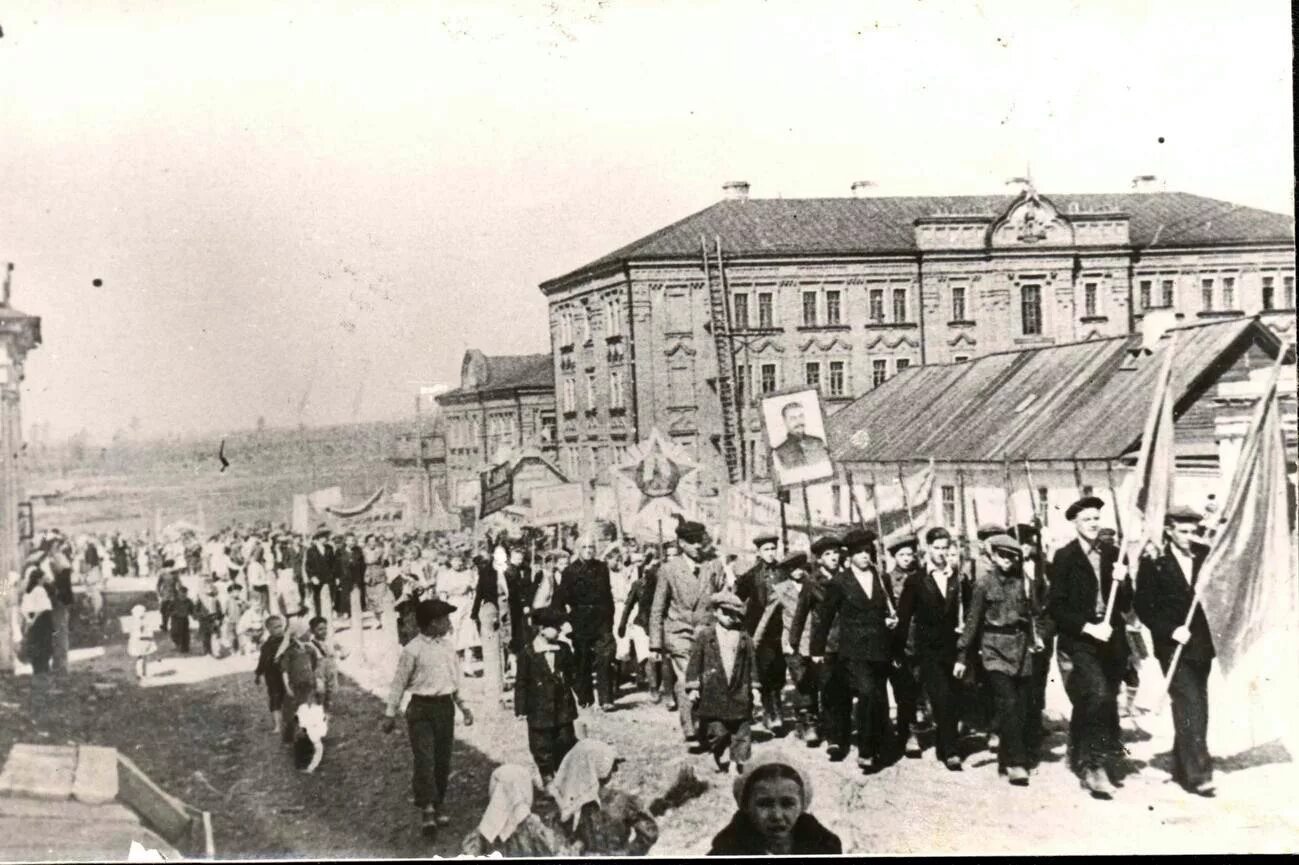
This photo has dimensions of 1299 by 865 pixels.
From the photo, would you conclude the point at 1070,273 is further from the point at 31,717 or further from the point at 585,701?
the point at 31,717

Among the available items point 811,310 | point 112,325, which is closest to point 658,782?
point 811,310

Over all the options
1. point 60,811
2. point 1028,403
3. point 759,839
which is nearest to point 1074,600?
point 1028,403

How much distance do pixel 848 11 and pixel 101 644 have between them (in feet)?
20.6

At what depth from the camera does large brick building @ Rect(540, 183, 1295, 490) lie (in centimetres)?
865

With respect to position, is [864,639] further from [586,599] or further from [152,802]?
[152,802]

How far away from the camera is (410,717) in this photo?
304 inches

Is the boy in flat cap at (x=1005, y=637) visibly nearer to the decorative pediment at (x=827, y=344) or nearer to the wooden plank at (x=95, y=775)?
the decorative pediment at (x=827, y=344)

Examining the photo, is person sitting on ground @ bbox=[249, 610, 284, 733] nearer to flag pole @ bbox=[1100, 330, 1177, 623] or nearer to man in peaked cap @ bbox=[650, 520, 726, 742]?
man in peaked cap @ bbox=[650, 520, 726, 742]

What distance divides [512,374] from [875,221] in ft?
8.65

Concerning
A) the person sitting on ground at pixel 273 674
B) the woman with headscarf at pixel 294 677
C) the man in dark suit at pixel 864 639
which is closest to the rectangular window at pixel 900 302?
the man in dark suit at pixel 864 639

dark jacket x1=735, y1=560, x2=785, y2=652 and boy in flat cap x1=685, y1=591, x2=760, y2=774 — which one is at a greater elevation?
dark jacket x1=735, y1=560, x2=785, y2=652

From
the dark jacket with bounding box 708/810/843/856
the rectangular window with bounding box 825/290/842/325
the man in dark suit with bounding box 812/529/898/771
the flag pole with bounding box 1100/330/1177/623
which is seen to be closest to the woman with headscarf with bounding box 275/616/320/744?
the dark jacket with bounding box 708/810/843/856

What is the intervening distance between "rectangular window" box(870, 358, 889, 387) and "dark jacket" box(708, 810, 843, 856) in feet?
9.81

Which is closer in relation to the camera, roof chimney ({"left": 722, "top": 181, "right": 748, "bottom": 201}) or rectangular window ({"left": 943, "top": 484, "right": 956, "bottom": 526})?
roof chimney ({"left": 722, "top": 181, "right": 748, "bottom": 201})
